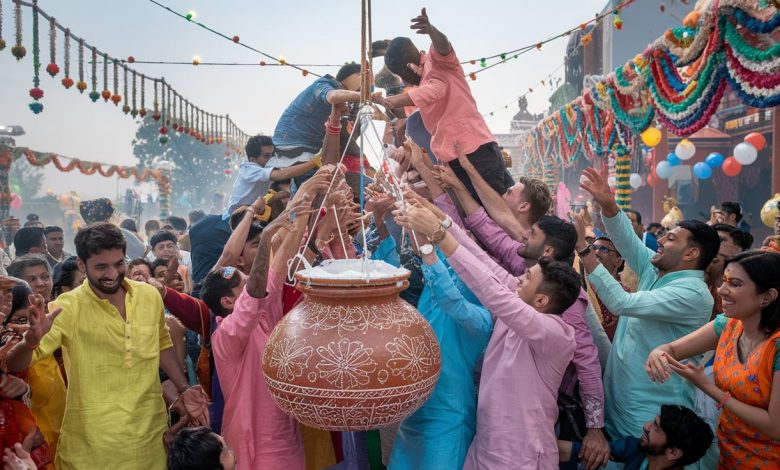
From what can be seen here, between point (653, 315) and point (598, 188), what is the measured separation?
675 mm

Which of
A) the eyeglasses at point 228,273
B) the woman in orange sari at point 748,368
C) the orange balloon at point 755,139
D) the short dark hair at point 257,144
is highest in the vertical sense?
the orange balloon at point 755,139

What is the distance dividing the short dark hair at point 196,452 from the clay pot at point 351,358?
22.8 inches

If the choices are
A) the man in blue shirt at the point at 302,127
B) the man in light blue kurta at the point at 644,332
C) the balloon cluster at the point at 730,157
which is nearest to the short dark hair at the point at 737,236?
the man in light blue kurta at the point at 644,332

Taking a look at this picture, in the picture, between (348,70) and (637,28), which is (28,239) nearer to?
(348,70)

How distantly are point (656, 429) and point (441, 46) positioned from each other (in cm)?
209

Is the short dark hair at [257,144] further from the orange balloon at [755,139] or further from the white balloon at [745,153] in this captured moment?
the orange balloon at [755,139]

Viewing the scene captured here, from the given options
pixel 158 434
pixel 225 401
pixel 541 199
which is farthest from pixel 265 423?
pixel 541 199

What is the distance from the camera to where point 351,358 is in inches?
65.4

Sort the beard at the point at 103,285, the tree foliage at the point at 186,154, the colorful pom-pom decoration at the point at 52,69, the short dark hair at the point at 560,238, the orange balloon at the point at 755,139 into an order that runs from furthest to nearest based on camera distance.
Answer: the tree foliage at the point at 186,154 < the orange balloon at the point at 755,139 < the colorful pom-pom decoration at the point at 52,69 < the short dark hair at the point at 560,238 < the beard at the point at 103,285

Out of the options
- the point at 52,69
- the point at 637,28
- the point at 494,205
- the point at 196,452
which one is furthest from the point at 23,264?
the point at 637,28

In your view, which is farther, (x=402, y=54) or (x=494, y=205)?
(x=402, y=54)

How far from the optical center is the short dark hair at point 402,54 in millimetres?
3285

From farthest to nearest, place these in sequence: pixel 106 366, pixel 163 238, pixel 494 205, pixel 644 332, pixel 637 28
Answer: pixel 637 28 → pixel 163 238 → pixel 494 205 → pixel 644 332 → pixel 106 366

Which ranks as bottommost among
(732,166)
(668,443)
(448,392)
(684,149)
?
(668,443)
